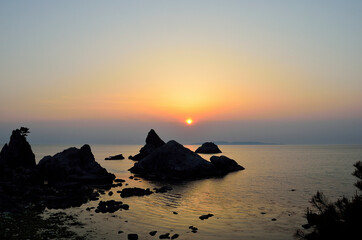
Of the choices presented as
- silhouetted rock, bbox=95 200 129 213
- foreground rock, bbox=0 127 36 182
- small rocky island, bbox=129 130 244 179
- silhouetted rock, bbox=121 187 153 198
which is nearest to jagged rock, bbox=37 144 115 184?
foreground rock, bbox=0 127 36 182

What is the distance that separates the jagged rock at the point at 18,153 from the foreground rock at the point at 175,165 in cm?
3037

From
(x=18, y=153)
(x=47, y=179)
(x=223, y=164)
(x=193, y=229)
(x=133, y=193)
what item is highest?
(x=18, y=153)

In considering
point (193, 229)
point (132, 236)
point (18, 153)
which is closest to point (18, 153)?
point (18, 153)

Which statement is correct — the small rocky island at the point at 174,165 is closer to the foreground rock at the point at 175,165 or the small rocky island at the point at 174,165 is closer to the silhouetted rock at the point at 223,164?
the foreground rock at the point at 175,165

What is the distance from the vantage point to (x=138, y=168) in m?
80.1

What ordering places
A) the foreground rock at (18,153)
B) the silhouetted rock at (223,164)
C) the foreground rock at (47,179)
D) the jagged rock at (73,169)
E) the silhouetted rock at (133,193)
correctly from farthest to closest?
the silhouetted rock at (223,164) → the foreground rock at (18,153) → the jagged rock at (73,169) → the silhouetted rock at (133,193) → the foreground rock at (47,179)

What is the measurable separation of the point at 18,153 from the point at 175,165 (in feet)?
133

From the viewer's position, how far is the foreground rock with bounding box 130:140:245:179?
69.3 meters

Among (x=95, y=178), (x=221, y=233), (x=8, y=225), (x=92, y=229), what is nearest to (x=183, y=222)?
(x=221, y=233)

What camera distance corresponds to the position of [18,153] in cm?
6975

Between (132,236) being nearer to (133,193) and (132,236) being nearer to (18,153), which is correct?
(133,193)

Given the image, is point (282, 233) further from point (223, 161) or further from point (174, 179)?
point (223, 161)

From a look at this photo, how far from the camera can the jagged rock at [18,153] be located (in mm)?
69250

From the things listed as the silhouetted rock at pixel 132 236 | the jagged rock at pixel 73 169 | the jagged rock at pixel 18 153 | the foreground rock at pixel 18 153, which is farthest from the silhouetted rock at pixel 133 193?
the jagged rock at pixel 18 153
